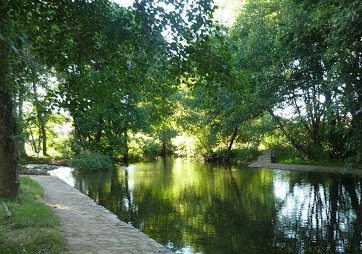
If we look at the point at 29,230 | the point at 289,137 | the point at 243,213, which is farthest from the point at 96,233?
the point at 289,137

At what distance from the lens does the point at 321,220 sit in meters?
9.33

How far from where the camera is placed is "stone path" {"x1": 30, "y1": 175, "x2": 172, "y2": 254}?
5.81 m

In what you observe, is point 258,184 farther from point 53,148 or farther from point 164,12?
point 53,148

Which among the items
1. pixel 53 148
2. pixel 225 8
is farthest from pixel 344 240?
pixel 53 148

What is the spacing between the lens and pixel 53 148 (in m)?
37.0

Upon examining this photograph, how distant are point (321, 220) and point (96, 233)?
20.6 ft

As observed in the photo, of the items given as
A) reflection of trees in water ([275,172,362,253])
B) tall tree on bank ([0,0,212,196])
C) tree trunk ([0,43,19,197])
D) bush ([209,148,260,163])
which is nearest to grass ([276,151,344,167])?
bush ([209,148,260,163])

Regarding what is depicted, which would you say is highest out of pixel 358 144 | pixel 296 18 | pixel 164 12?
pixel 296 18

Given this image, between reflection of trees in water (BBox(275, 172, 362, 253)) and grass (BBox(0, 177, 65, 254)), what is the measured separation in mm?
4774

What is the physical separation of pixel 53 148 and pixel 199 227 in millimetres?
31988

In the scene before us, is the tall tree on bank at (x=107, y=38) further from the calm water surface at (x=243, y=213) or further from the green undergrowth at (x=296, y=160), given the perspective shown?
the green undergrowth at (x=296, y=160)

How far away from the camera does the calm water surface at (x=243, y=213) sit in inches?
291

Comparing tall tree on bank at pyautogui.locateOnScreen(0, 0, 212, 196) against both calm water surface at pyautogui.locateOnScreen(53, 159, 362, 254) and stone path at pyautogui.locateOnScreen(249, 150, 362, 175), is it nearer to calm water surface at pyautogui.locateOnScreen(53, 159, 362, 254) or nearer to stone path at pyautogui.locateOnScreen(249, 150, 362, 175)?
calm water surface at pyautogui.locateOnScreen(53, 159, 362, 254)

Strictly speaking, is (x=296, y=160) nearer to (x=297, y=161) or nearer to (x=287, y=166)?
(x=297, y=161)
